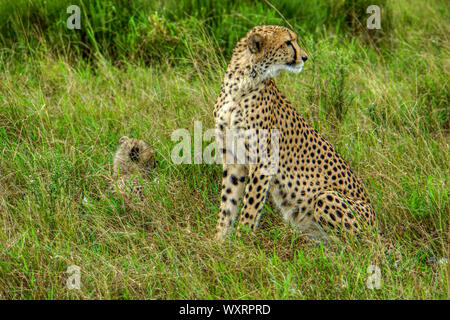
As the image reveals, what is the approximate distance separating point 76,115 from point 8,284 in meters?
1.50

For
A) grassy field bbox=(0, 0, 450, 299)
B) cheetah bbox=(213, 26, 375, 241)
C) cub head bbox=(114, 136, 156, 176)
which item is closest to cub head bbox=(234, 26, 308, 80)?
cheetah bbox=(213, 26, 375, 241)

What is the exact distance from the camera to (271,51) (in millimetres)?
3143

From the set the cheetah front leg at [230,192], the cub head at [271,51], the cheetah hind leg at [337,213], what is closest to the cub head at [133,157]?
the cheetah front leg at [230,192]

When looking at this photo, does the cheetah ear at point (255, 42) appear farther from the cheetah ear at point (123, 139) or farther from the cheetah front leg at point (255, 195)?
the cheetah ear at point (123, 139)

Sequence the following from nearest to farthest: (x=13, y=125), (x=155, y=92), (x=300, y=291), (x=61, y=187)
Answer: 1. (x=300, y=291)
2. (x=61, y=187)
3. (x=13, y=125)
4. (x=155, y=92)

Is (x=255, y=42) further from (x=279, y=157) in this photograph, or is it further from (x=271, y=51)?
(x=279, y=157)

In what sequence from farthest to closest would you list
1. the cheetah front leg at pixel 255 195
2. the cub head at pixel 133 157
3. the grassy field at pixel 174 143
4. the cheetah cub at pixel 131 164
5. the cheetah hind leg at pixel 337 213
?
the cub head at pixel 133 157 < the cheetah cub at pixel 131 164 < the cheetah front leg at pixel 255 195 < the cheetah hind leg at pixel 337 213 < the grassy field at pixel 174 143

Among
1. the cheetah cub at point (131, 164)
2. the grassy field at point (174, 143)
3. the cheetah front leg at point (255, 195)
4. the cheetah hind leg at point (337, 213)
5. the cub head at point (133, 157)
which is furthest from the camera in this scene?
the cub head at point (133, 157)

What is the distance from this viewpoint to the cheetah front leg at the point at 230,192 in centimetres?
318

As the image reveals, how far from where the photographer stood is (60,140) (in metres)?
3.54

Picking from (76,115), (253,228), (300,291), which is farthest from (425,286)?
(76,115)

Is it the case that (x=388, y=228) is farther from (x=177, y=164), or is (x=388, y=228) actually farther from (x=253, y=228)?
(x=177, y=164)

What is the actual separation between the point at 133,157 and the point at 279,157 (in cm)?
86

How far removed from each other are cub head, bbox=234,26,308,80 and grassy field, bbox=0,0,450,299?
1.52 ft
